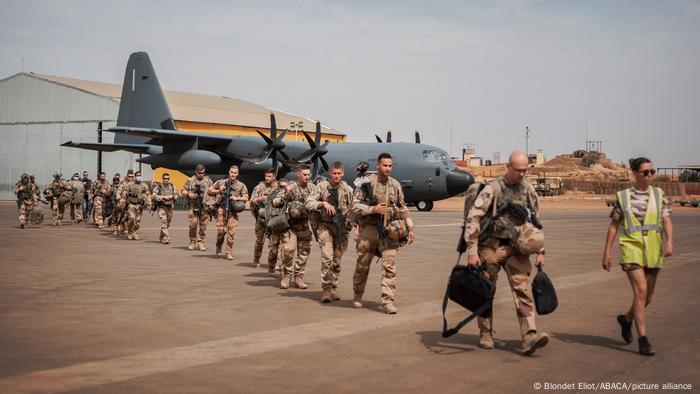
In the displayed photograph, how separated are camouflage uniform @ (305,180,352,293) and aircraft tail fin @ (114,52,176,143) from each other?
3386 cm

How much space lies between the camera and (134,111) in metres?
43.3

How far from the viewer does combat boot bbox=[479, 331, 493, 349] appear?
7.51 metres

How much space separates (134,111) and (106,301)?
35045 mm

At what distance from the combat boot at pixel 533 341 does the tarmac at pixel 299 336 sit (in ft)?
0.47

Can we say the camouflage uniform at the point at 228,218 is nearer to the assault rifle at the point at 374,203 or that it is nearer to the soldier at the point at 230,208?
the soldier at the point at 230,208

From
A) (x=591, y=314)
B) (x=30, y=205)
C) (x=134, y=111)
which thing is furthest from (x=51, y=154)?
(x=591, y=314)

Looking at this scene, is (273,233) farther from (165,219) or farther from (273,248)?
(165,219)

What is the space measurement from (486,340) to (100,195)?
21.7 m

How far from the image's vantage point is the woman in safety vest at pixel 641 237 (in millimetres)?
7348

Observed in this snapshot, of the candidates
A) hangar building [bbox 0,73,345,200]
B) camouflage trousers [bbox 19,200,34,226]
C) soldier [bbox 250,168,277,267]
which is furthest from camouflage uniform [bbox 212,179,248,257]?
hangar building [bbox 0,73,345,200]

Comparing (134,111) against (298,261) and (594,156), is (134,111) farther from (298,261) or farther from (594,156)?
(594,156)

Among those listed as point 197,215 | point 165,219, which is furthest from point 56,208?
point 197,215

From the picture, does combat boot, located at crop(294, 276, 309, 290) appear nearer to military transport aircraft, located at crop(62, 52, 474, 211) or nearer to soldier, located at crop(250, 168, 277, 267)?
soldier, located at crop(250, 168, 277, 267)


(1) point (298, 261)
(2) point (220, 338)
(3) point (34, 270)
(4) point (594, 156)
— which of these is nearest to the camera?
(2) point (220, 338)
